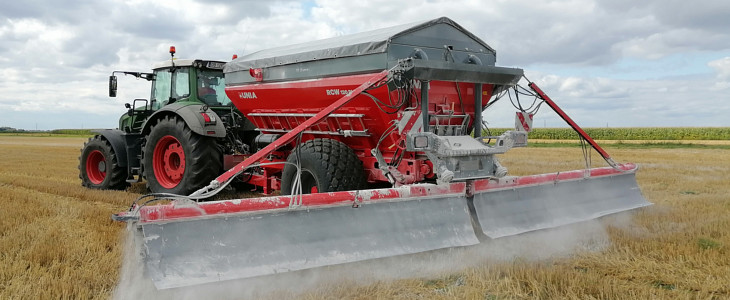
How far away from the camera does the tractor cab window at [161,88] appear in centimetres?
901

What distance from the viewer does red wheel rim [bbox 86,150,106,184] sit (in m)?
9.81

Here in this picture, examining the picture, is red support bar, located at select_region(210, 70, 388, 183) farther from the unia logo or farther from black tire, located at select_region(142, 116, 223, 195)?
black tire, located at select_region(142, 116, 223, 195)

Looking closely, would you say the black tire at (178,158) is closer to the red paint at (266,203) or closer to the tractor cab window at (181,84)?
the tractor cab window at (181,84)

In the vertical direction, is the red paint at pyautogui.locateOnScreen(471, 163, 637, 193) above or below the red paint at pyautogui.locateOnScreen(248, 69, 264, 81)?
below

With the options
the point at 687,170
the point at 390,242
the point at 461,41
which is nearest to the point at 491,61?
the point at 461,41

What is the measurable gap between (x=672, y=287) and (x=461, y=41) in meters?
3.44

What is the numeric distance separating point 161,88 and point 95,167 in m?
2.11

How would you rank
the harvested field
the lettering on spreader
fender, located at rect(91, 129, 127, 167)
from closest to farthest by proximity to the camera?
1. the harvested field
2. the lettering on spreader
3. fender, located at rect(91, 129, 127, 167)

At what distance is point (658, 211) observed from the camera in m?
6.82

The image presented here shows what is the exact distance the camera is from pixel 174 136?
7.83 m

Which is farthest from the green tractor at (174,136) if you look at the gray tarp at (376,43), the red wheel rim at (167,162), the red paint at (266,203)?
the red paint at (266,203)

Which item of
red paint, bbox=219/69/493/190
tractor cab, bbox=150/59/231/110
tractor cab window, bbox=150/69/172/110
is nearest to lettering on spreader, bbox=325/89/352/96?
red paint, bbox=219/69/493/190

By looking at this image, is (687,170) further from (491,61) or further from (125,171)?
(125,171)

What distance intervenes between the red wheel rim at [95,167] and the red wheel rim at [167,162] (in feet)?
6.90
